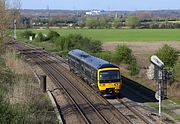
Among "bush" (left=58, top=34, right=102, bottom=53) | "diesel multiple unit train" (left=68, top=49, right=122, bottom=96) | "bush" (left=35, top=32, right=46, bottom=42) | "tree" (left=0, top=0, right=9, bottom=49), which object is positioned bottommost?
"bush" (left=35, top=32, right=46, bottom=42)

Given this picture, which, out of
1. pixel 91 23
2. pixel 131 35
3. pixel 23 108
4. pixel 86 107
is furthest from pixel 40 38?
pixel 91 23

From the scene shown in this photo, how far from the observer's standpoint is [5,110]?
617 inches

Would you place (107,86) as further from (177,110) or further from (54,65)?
(54,65)

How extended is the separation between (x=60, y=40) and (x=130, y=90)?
1779 inches

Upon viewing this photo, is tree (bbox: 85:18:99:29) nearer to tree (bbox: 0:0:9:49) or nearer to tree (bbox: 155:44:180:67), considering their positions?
tree (bbox: 155:44:180:67)

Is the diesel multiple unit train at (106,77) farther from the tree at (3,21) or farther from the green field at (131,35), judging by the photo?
the green field at (131,35)

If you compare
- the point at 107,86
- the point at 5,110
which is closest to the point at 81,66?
the point at 107,86

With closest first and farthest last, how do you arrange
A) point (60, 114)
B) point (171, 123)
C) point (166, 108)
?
1. point (171, 123)
2. point (60, 114)
3. point (166, 108)

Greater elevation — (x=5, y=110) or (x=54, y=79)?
(x=5, y=110)

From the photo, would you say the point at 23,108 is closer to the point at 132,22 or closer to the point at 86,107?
the point at 86,107

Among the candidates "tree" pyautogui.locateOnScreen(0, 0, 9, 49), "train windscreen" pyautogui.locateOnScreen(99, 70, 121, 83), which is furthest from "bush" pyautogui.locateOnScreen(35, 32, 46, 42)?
"train windscreen" pyautogui.locateOnScreen(99, 70, 121, 83)

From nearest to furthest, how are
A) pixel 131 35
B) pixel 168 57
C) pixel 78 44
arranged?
1. pixel 168 57
2. pixel 78 44
3. pixel 131 35

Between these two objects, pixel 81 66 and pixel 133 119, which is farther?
pixel 81 66

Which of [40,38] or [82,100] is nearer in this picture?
[82,100]
